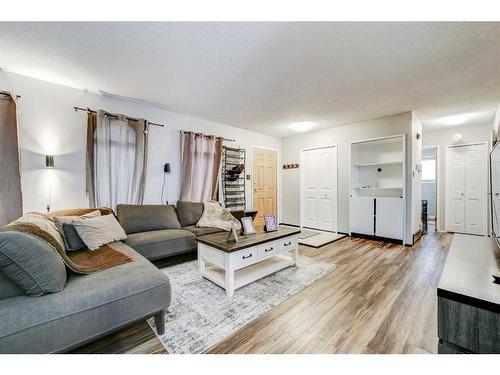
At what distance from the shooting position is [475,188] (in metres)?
4.62

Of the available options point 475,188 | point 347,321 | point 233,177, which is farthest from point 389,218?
point 233,177

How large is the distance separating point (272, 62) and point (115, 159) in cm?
266

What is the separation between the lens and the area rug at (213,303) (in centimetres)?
156

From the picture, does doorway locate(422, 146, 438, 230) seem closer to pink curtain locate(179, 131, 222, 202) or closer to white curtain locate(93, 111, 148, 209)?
pink curtain locate(179, 131, 222, 202)

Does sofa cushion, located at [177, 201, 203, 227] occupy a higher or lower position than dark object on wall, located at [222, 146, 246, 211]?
lower

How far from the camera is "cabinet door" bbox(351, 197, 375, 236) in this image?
4359 mm

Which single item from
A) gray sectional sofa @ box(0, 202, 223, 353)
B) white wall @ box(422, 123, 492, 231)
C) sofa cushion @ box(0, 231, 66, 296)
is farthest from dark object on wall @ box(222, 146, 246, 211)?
white wall @ box(422, 123, 492, 231)

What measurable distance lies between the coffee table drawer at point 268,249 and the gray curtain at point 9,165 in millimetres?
2883

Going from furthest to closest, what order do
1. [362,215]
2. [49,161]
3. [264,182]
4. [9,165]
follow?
[264,182] < [362,215] < [49,161] < [9,165]

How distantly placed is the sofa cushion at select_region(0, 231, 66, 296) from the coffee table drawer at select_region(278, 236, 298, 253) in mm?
2056

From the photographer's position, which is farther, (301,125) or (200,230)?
(301,125)

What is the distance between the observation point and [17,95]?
2594 mm

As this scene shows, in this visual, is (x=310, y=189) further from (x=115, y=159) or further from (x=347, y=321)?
(x=115, y=159)
